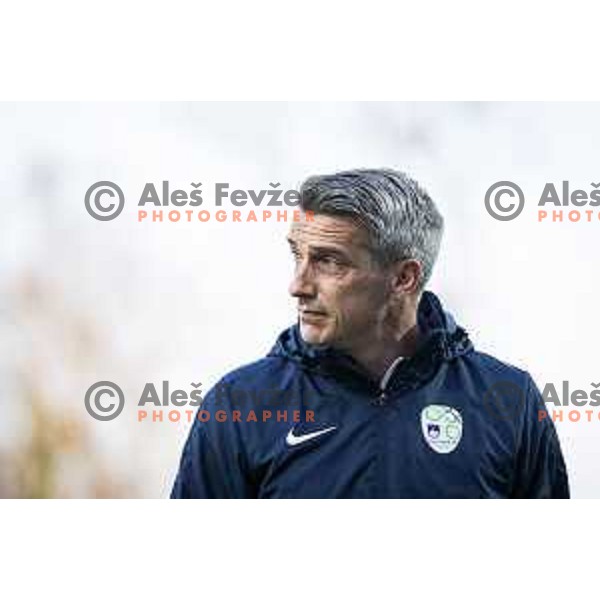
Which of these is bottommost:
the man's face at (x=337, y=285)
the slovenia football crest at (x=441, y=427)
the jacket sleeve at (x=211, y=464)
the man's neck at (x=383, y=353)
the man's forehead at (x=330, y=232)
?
the jacket sleeve at (x=211, y=464)

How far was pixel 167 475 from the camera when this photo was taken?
12.9ft

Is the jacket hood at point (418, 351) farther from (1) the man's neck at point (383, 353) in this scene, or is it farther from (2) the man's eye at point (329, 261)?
(2) the man's eye at point (329, 261)

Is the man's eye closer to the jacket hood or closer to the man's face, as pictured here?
the man's face

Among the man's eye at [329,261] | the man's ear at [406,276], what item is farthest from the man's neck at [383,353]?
the man's eye at [329,261]

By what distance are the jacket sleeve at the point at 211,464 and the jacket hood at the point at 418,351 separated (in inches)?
11.1

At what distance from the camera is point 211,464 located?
153 inches

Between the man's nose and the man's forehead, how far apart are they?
0.08m

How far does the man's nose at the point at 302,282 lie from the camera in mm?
3867

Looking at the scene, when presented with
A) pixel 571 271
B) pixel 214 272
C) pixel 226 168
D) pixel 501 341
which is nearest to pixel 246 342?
pixel 214 272

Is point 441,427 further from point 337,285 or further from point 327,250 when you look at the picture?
point 327,250

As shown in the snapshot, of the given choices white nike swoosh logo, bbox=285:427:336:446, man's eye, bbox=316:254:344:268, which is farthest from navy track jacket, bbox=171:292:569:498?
man's eye, bbox=316:254:344:268

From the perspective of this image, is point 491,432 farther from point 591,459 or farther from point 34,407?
point 34,407

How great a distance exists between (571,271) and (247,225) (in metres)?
1.01

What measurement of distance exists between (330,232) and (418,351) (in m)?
0.45
